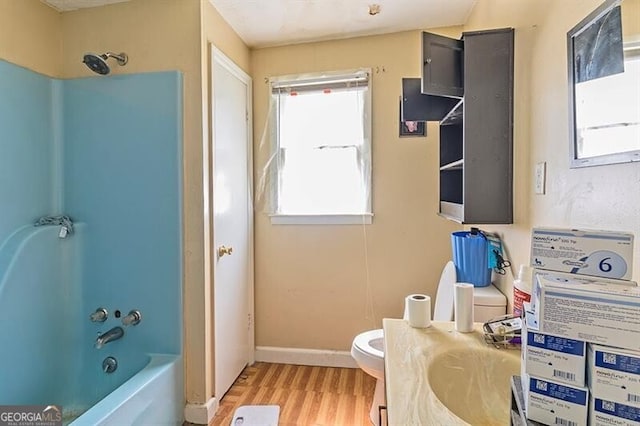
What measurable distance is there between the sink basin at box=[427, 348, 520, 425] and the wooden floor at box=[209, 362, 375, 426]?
105 cm

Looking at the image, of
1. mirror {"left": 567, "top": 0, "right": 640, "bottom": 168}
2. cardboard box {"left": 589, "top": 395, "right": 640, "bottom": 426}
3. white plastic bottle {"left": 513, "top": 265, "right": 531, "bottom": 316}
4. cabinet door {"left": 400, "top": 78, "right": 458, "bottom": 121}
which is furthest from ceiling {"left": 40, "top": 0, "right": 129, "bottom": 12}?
cardboard box {"left": 589, "top": 395, "right": 640, "bottom": 426}

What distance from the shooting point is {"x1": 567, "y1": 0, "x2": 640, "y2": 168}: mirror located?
76 cm

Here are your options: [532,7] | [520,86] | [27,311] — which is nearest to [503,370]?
[520,86]

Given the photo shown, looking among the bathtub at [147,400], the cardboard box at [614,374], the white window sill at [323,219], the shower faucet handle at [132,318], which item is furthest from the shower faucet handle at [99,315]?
the cardboard box at [614,374]

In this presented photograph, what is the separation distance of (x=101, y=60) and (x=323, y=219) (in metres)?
1.60

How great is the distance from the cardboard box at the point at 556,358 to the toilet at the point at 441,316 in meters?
0.98

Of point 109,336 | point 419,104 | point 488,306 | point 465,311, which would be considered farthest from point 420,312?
point 109,336

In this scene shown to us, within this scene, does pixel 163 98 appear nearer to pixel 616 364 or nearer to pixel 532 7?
pixel 532 7

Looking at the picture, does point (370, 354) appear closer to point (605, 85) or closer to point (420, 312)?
point (420, 312)

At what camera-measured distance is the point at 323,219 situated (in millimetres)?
2420

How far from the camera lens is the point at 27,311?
68.7 inches

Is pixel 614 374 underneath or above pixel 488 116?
underneath

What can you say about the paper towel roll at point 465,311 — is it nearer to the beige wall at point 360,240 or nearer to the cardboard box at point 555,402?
the cardboard box at point 555,402

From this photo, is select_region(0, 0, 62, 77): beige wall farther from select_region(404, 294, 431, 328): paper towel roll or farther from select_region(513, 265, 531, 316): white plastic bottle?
select_region(513, 265, 531, 316): white plastic bottle
